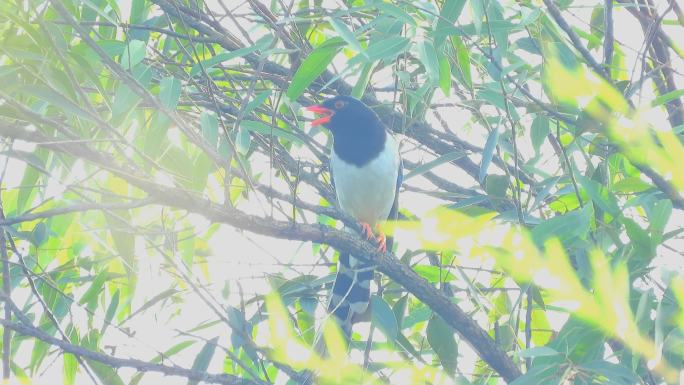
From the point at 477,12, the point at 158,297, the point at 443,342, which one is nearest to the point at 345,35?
the point at 477,12

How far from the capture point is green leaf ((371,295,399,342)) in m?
3.33

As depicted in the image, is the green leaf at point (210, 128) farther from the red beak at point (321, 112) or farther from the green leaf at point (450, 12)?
the red beak at point (321, 112)

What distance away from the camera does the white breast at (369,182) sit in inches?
184

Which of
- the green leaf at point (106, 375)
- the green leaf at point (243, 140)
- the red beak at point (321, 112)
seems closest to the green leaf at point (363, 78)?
the green leaf at point (243, 140)

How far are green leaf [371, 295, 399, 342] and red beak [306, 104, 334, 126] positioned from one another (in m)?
1.15

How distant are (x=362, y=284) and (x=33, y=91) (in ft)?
5.30

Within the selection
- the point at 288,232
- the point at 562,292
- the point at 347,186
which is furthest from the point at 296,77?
the point at 347,186

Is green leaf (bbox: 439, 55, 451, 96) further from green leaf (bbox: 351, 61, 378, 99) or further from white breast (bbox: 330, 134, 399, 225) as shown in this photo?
white breast (bbox: 330, 134, 399, 225)

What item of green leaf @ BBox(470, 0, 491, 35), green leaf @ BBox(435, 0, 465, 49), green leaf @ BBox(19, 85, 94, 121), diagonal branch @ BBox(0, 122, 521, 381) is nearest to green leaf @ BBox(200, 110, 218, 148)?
A: diagonal branch @ BBox(0, 122, 521, 381)

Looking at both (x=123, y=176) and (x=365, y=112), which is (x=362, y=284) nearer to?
(x=365, y=112)

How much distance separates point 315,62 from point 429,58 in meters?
0.37

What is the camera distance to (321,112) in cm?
438

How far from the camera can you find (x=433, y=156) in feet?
13.5

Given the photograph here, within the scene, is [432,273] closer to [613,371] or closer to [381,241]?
[381,241]
